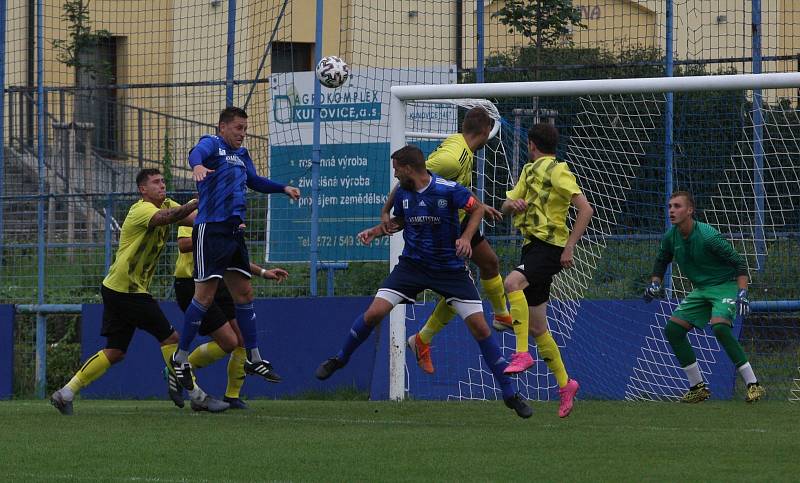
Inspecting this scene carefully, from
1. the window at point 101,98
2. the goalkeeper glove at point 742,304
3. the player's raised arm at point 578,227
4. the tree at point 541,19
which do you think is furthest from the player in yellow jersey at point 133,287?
the window at point 101,98

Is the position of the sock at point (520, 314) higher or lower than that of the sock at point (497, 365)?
higher

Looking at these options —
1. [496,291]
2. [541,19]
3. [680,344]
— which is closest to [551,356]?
[496,291]

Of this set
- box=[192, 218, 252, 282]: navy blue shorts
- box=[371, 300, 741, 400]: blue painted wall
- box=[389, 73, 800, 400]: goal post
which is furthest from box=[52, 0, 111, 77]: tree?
box=[192, 218, 252, 282]: navy blue shorts

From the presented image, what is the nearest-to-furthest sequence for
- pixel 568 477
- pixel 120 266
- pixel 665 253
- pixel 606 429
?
pixel 568 477
pixel 606 429
pixel 120 266
pixel 665 253

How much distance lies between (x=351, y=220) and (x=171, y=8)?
4885mm

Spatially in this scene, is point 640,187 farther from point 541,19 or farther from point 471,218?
point 541,19

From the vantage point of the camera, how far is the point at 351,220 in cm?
1474

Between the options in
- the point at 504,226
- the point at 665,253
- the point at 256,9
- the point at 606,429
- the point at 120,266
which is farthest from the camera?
Answer: the point at 256,9

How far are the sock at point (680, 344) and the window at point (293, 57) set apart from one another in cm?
974

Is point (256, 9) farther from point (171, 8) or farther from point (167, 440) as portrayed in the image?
point (167, 440)

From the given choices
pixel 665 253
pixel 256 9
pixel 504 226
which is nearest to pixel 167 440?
pixel 665 253

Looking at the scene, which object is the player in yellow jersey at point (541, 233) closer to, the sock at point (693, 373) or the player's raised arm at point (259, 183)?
the player's raised arm at point (259, 183)

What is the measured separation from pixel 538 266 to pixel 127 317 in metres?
3.42

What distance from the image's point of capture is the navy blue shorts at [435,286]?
9.65 meters
